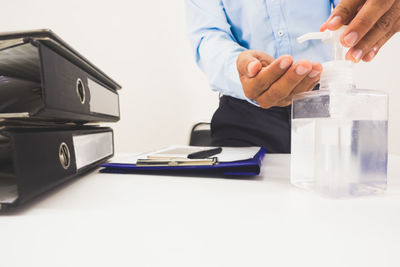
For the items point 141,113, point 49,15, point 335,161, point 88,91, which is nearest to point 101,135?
point 88,91

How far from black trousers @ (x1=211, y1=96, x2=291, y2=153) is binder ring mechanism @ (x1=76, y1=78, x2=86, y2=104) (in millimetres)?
387

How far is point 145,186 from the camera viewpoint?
262 mm

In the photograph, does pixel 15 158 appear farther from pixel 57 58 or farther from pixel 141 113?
pixel 141 113

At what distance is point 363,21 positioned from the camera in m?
0.23

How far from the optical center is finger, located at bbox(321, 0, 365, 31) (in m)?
0.24

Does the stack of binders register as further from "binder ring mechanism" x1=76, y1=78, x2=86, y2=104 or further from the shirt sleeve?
the shirt sleeve

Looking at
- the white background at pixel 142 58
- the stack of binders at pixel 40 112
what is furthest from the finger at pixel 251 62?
the white background at pixel 142 58

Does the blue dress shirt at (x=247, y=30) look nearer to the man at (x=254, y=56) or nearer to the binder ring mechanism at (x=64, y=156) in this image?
the man at (x=254, y=56)

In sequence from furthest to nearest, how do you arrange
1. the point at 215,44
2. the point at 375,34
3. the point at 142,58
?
1. the point at 142,58
2. the point at 215,44
3. the point at 375,34

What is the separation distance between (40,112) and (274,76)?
0.86 ft

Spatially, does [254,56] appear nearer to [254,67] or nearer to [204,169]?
[254,67]

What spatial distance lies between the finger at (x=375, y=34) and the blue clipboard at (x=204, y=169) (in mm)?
165

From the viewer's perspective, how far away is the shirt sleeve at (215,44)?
50cm

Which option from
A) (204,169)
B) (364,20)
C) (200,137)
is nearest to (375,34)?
(364,20)
